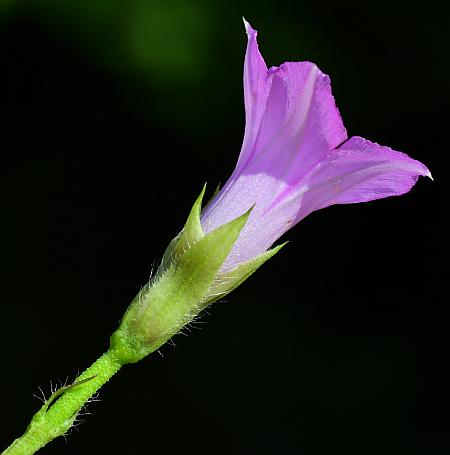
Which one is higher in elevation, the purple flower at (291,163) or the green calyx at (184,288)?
the purple flower at (291,163)

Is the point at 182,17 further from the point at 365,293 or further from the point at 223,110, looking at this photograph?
the point at 365,293

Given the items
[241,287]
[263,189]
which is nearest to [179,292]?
[263,189]

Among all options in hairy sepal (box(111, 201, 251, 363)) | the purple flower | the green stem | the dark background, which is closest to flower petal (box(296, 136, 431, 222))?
the purple flower

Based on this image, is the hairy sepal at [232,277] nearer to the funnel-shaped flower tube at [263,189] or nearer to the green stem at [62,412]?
the funnel-shaped flower tube at [263,189]

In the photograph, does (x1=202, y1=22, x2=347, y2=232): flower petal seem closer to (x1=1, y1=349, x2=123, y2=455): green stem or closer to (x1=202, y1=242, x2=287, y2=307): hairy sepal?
(x1=202, y1=242, x2=287, y2=307): hairy sepal

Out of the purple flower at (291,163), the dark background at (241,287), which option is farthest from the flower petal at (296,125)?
the dark background at (241,287)
